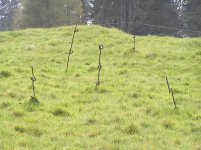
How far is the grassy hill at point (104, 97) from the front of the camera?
1084 cm

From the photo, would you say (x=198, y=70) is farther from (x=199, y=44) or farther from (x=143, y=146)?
(x=143, y=146)

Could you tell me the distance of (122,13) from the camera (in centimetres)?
5425

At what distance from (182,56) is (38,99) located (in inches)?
383

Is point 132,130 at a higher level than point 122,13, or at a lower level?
lower

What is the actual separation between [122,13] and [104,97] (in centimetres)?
4006

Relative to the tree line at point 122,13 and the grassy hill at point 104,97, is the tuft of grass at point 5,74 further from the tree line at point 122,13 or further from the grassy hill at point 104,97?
the tree line at point 122,13

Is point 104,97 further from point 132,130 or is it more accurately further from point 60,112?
point 132,130

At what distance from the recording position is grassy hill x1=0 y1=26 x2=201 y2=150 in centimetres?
1084

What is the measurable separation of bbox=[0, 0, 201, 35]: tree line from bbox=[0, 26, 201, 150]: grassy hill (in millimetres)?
27211

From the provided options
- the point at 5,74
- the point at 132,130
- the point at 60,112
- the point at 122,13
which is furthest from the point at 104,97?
the point at 122,13

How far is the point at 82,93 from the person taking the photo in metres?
15.7

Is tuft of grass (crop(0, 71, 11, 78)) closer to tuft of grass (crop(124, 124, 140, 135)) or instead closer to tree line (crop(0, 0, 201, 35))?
tuft of grass (crop(124, 124, 140, 135))

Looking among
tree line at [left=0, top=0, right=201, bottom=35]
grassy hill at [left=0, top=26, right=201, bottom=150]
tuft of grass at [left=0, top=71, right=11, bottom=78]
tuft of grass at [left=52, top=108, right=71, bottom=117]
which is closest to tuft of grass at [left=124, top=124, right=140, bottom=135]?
grassy hill at [left=0, top=26, right=201, bottom=150]

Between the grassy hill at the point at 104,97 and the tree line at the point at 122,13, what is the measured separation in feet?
89.3
